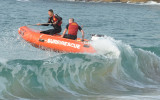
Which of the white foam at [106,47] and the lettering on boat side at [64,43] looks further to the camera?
the lettering on boat side at [64,43]

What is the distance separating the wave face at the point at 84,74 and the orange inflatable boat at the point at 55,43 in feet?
1.23

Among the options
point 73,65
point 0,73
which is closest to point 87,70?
point 73,65

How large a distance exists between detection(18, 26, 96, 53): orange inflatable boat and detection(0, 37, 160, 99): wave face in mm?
375

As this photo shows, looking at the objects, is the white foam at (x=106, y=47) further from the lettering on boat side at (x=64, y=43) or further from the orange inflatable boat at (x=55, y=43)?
the lettering on boat side at (x=64, y=43)

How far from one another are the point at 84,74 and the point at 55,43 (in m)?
2.44

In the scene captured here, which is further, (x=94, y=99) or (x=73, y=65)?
(x=73, y=65)

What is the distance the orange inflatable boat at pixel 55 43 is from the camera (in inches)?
446

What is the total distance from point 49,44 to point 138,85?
12.9 feet

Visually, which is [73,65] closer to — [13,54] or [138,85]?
[138,85]

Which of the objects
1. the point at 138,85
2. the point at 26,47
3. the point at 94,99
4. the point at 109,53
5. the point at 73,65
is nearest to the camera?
the point at 94,99

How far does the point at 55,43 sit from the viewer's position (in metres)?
12.0

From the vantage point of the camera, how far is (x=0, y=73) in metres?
8.82

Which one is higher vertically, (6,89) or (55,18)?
(55,18)

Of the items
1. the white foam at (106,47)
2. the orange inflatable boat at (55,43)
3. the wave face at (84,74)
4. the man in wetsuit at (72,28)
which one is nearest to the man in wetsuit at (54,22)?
the orange inflatable boat at (55,43)
